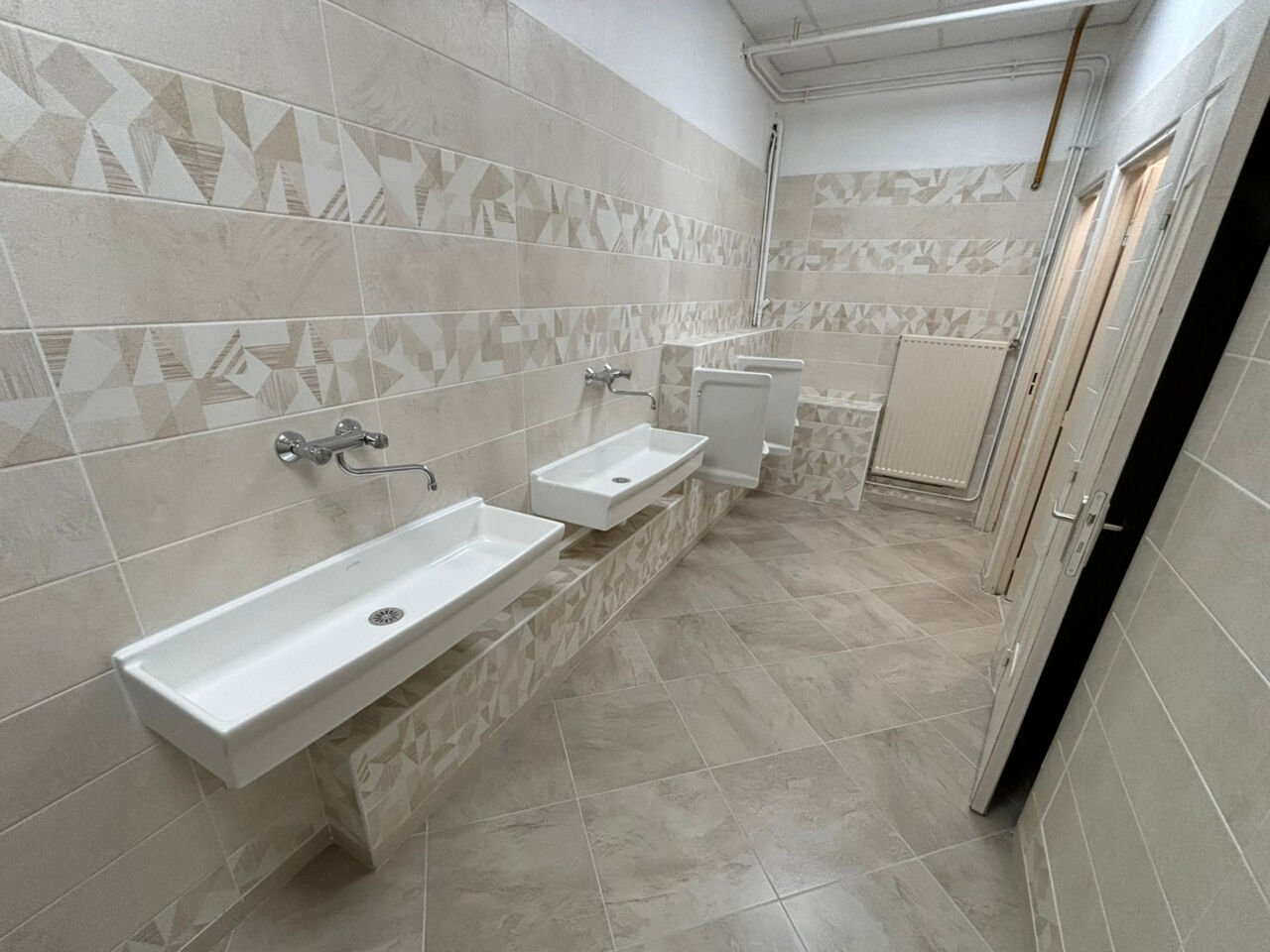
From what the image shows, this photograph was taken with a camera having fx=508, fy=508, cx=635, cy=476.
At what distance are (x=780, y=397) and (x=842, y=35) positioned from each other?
189 centimetres

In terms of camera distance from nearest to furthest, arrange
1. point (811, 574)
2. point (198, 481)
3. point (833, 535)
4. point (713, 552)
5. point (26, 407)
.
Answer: point (26, 407), point (198, 481), point (811, 574), point (713, 552), point (833, 535)

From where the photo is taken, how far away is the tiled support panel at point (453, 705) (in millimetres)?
1287

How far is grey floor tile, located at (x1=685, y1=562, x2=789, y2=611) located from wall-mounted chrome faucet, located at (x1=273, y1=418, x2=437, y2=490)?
1773 mm

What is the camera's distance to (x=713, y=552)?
3.14 metres

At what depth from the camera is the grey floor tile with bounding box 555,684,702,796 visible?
171 centimetres

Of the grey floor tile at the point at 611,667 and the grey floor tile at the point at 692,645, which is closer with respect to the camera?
the grey floor tile at the point at 611,667

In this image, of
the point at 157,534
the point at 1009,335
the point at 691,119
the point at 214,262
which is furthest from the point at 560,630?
the point at 1009,335

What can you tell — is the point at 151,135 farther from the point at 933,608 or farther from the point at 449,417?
the point at 933,608

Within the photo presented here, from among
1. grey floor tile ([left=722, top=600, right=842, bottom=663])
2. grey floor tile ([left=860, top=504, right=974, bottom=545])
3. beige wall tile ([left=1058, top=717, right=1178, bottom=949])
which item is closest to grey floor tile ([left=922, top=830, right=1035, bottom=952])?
beige wall tile ([left=1058, top=717, right=1178, bottom=949])

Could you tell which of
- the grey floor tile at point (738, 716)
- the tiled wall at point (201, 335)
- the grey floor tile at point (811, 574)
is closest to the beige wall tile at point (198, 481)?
the tiled wall at point (201, 335)

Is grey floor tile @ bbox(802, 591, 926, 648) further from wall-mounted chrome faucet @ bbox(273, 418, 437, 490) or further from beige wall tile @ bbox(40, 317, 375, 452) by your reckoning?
beige wall tile @ bbox(40, 317, 375, 452)

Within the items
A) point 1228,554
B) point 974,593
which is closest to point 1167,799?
point 1228,554

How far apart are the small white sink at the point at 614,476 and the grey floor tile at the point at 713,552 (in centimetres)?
78

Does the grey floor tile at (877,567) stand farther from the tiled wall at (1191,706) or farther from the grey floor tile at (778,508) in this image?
the tiled wall at (1191,706)
